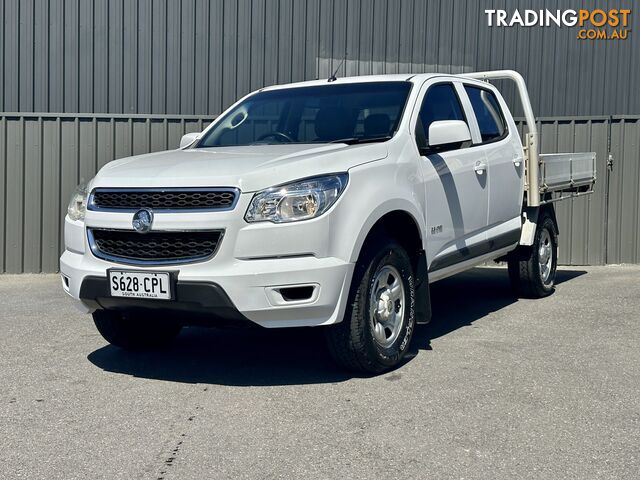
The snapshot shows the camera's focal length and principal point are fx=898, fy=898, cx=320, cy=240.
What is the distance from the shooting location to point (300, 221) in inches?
192

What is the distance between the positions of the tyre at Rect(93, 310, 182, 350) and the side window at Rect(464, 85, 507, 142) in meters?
2.93

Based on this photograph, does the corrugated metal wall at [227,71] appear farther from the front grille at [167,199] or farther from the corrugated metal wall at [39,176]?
the front grille at [167,199]

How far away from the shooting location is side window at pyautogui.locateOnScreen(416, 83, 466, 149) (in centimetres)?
615

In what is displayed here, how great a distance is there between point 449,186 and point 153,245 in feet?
7.41

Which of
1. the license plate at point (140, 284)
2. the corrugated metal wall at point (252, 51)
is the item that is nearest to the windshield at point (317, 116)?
the license plate at point (140, 284)

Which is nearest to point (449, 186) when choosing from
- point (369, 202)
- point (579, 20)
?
point (369, 202)

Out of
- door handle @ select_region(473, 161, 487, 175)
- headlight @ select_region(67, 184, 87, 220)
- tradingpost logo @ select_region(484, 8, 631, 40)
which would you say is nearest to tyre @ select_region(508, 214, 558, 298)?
door handle @ select_region(473, 161, 487, 175)

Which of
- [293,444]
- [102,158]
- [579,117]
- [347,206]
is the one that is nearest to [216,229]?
[347,206]

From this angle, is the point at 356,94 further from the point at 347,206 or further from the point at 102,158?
the point at 102,158

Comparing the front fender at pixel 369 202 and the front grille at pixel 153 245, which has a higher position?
the front fender at pixel 369 202

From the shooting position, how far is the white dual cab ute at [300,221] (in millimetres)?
4887

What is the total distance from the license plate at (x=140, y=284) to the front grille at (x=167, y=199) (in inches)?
15.2

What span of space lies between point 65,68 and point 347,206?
8332 millimetres

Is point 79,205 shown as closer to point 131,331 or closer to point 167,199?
point 167,199
